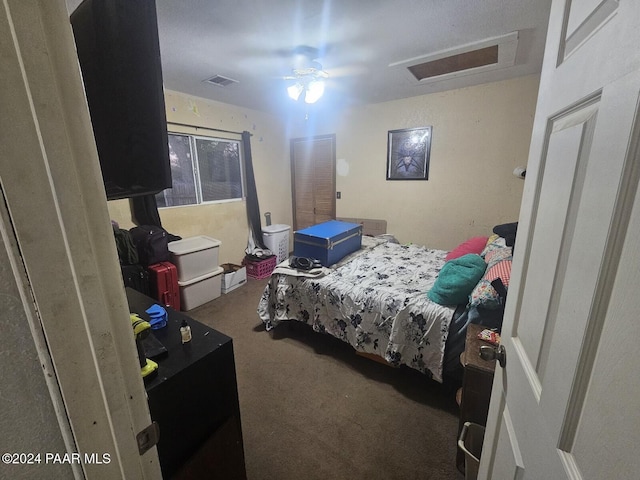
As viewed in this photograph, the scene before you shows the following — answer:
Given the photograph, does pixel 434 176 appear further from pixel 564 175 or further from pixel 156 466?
pixel 156 466

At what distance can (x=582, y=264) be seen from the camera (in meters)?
0.48

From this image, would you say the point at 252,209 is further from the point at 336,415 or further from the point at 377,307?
the point at 336,415

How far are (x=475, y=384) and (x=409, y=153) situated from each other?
302cm

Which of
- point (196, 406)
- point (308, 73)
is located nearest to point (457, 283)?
point (196, 406)

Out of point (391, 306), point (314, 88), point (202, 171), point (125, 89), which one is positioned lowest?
point (391, 306)

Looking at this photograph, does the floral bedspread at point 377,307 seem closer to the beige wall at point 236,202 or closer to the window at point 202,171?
the beige wall at point 236,202

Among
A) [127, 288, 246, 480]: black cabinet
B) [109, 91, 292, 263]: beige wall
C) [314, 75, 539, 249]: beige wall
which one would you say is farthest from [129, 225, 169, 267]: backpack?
[314, 75, 539, 249]: beige wall

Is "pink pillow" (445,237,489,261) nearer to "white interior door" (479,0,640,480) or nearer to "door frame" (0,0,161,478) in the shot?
"white interior door" (479,0,640,480)

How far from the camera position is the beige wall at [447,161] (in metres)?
2.97

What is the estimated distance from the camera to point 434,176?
349 cm

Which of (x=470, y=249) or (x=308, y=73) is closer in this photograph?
(x=308, y=73)

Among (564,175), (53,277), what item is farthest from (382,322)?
(53,277)

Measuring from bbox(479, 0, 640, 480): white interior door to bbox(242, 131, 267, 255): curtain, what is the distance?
364cm

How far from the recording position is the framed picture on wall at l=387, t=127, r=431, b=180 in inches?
137
